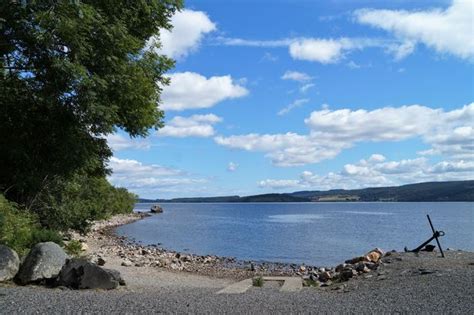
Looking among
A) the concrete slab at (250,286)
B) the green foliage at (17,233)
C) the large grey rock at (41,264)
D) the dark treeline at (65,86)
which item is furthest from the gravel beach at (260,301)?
the dark treeline at (65,86)

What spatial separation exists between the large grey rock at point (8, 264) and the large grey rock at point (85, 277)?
1.31 m

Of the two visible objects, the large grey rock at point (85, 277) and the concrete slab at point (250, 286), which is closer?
the large grey rock at point (85, 277)

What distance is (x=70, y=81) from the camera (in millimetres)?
15180

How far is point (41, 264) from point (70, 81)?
17.9ft

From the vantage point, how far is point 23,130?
774 inches

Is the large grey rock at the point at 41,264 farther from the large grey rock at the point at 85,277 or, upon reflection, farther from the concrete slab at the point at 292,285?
the concrete slab at the point at 292,285

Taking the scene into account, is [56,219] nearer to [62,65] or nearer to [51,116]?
[51,116]

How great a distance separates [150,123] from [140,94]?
2.16m

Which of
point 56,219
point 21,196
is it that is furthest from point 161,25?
point 56,219

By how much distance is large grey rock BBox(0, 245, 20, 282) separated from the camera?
14276mm

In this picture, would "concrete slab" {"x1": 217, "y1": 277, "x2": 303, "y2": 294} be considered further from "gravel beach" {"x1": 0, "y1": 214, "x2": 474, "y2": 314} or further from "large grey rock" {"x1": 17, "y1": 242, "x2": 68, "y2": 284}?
"large grey rock" {"x1": 17, "y1": 242, "x2": 68, "y2": 284}

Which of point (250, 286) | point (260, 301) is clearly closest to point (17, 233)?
point (250, 286)

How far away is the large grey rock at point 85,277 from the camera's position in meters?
14.5

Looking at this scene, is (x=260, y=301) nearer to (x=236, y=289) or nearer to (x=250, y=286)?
(x=236, y=289)
